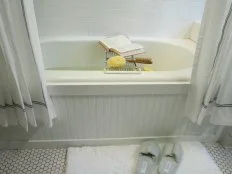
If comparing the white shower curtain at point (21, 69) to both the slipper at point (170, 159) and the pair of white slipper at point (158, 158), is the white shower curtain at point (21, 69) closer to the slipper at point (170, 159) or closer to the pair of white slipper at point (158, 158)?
the pair of white slipper at point (158, 158)

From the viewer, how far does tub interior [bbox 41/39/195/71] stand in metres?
1.57

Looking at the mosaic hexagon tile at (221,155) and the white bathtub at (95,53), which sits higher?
the white bathtub at (95,53)

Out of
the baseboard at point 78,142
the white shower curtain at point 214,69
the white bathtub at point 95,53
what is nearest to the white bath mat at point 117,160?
the baseboard at point 78,142

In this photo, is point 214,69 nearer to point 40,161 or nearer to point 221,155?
point 221,155

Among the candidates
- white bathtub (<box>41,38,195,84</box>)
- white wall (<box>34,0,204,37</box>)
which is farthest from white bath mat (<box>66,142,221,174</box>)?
white wall (<box>34,0,204,37</box>)

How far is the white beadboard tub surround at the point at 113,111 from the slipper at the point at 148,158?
0.27 ft

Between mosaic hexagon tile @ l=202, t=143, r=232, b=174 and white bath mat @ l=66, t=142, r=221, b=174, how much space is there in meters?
0.04

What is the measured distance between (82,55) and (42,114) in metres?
0.71

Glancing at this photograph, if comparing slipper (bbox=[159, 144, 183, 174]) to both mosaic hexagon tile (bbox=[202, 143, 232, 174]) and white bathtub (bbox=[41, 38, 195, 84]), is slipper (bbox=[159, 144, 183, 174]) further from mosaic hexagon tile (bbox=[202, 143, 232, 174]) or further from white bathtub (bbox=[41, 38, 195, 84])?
white bathtub (bbox=[41, 38, 195, 84])

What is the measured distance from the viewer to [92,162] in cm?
125

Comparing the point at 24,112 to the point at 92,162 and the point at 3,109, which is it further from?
the point at 92,162

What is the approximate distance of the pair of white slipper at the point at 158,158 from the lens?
1.18 meters

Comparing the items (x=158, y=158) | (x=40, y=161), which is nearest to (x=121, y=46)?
(x=158, y=158)

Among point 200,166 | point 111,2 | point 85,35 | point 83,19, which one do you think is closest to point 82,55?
point 85,35
